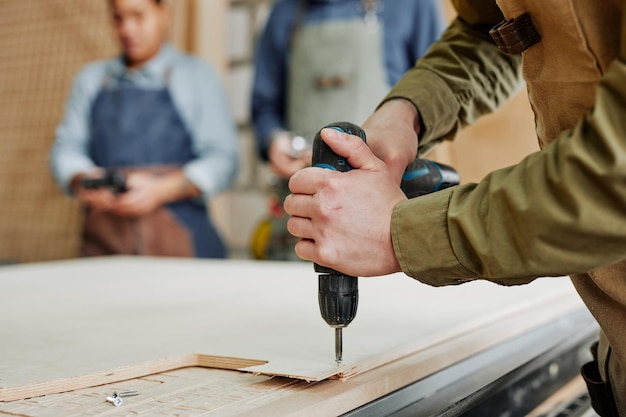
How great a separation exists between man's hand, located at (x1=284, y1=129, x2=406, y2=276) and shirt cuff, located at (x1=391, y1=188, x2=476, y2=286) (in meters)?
0.02

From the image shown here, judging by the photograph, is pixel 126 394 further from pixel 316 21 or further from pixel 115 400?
pixel 316 21

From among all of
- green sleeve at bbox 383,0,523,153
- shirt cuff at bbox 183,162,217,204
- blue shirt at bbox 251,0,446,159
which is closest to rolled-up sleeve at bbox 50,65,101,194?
shirt cuff at bbox 183,162,217,204

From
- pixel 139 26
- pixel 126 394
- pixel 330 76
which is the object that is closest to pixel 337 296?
pixel 126 394

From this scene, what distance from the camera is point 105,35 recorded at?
10.8 ft

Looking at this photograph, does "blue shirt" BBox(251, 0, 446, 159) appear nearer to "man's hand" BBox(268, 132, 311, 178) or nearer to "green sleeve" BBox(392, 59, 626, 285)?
"man's hand" BBox(268, 132, 311, 178)

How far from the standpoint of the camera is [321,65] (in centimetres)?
248

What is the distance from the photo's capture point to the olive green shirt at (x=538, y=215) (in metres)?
0.55

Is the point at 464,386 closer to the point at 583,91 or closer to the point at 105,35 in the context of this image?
the point at 583,91

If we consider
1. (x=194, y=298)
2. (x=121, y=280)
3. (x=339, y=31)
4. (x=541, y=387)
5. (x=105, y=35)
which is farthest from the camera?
(x=105, y=35)

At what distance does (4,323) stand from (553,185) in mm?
865

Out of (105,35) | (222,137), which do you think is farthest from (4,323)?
(105,35)

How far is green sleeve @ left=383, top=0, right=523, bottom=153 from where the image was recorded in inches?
38.2

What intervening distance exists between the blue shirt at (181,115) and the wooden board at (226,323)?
106 cm

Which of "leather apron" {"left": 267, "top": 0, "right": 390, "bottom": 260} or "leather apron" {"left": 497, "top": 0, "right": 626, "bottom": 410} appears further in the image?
"leather apron" {"left": 267, "top": 0, "right": 390, "bottom": 260}
